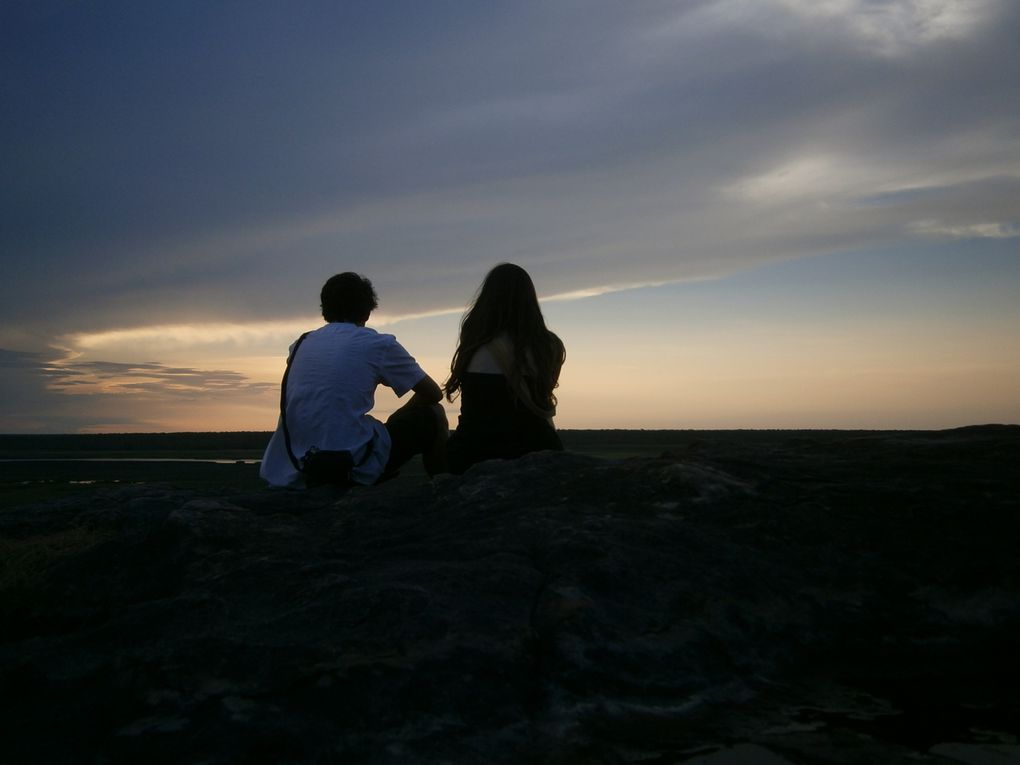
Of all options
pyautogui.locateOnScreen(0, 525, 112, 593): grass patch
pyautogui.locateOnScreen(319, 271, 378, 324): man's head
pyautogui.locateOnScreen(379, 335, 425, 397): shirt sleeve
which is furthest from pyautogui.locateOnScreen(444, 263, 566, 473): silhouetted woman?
pyautogui.locateOnScreen(0, 525, 112, 593): grass patch

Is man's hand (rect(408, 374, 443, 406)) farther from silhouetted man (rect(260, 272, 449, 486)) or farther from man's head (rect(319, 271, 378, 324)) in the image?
man's head (rect(319, 271, 378, 324))

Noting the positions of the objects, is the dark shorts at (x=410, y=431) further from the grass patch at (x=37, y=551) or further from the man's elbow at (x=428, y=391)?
the grass patch at (x=37, y=551)

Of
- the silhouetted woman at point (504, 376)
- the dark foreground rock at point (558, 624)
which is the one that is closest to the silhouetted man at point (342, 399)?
the silhouetted woman at point (504, 376)

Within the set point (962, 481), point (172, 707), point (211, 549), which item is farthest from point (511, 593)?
point (962, 481)

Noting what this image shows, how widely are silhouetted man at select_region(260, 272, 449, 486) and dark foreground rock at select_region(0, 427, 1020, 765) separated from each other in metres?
1.25

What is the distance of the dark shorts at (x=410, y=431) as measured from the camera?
5391mm

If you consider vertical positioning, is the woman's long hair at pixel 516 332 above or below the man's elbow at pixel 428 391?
above

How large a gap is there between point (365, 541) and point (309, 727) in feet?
4.10

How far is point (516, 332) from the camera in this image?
535cm

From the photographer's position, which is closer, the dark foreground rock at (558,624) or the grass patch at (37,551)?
the dark foreground rock at (558,624)

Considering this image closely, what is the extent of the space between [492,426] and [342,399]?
0.89 m

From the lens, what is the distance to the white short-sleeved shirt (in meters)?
4.96

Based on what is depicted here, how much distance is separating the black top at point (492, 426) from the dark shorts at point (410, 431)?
314 mm

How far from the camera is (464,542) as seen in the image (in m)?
3.07
